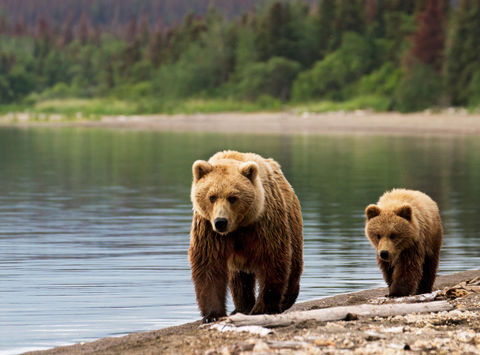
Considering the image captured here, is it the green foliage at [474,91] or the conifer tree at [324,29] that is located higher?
the conifer tree at [324,29]

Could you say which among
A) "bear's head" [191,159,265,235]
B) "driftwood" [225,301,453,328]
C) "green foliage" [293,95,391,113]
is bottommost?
"green foliage" [293,95,391,113]

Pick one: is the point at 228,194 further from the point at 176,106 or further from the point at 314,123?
the point at 176,106

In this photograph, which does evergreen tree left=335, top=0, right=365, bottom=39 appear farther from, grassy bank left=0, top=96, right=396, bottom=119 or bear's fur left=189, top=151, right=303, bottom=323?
bear's fur left=189, top=151, right=303, bottom=323

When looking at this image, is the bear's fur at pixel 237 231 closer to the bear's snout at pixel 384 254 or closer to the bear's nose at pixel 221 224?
the bear's nose at pixel 221 224

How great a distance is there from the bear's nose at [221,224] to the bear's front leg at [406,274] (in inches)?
101

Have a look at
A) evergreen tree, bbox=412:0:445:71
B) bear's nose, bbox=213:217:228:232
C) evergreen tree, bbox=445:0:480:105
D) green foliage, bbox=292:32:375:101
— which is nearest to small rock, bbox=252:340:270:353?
bear's nose, bbox=213:217:228:232

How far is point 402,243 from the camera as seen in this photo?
917cm

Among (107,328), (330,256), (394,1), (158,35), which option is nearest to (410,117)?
(394,1)

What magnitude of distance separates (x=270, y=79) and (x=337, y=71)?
728 centimetres

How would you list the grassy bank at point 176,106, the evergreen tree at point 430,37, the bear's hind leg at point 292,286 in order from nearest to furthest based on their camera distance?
the bear's hind leg at point 292,286 → the grassy bank at point 176,106 → the evergreen tree at point 430,37

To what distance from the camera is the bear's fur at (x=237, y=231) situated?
23.9 feet

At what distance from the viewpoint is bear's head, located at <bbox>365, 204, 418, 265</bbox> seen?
9.11 metres

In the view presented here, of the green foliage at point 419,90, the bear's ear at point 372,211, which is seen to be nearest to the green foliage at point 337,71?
the green foliage at point 419,90

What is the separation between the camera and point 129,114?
84375mm
